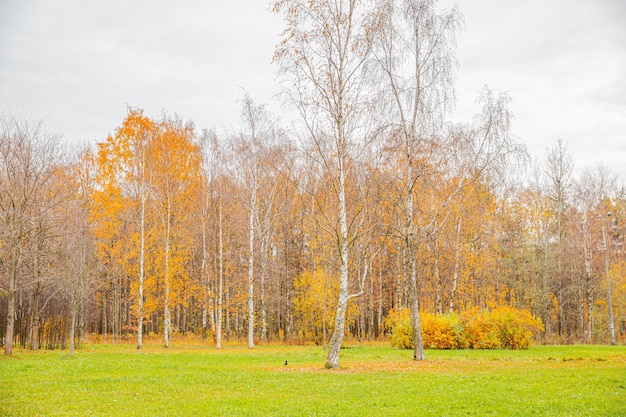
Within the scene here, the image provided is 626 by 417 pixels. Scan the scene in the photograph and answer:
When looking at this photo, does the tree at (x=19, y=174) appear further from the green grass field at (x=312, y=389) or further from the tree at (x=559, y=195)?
the tree at (x=559, y=195)

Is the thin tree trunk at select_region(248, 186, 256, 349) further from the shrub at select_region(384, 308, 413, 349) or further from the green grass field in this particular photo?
the green grass field

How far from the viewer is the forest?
74.0 feet

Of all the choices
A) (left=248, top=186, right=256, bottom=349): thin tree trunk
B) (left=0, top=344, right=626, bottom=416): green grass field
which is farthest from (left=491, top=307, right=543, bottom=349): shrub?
(left=248, top=186, right=256, bottom=349): thin tree trunk

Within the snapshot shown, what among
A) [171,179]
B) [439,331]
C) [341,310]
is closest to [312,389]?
[341,310]

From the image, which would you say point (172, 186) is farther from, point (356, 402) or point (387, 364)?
point (356, 402)

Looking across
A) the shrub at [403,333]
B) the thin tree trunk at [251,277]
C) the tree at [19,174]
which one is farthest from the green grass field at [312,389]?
the thin tree trunk at [251,277]

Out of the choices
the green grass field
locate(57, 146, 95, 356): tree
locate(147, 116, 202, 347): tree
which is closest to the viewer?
the green grass field

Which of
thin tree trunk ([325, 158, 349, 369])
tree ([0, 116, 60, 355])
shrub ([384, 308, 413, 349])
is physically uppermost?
tree ([0, 116, 60, 355])

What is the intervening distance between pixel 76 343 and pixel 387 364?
23.7 metres

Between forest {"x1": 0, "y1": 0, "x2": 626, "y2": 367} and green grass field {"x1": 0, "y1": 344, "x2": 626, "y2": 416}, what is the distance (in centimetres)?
370

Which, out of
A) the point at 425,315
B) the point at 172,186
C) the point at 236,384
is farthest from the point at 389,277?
the point at 236,384

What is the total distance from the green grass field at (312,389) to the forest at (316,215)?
3703mm

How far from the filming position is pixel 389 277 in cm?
4522

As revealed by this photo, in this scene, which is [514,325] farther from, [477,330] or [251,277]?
[251,277]
